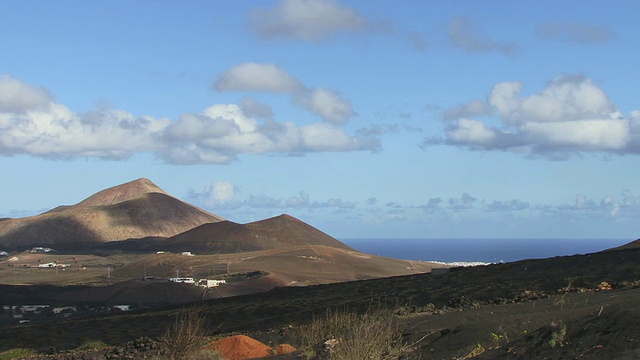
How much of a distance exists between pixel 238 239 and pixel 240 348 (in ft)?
417

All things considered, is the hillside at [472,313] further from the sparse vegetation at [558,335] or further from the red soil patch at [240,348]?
the red soil patch at [240,348]

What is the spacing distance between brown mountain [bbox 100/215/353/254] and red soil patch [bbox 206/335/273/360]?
117153 mm

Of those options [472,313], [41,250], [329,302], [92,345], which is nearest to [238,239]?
[41,250]

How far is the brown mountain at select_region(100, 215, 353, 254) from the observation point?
476 ft

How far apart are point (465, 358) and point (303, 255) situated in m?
97.7

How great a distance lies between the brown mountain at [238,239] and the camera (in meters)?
145

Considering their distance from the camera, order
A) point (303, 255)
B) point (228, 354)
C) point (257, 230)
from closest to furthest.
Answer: point (228, 354) < point (303, 255) < point (257, 230)

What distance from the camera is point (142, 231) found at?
195 metres

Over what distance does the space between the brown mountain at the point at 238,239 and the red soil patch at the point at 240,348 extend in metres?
117

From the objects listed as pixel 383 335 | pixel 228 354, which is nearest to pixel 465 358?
pixel 383 335

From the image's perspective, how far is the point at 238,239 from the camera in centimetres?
14812

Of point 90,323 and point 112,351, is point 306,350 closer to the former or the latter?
point 112,351

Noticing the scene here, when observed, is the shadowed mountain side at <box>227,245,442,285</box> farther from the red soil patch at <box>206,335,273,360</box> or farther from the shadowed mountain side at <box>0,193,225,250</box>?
the shadowed mountain side at <box>0,193,225,250</box>

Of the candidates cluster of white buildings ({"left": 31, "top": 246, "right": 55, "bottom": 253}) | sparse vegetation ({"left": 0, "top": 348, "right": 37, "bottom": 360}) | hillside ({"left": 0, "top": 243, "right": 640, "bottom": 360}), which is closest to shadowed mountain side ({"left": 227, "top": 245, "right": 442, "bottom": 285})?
hillside ({"left": 0, "top": 243, "right": 640, "bottom": 360})
